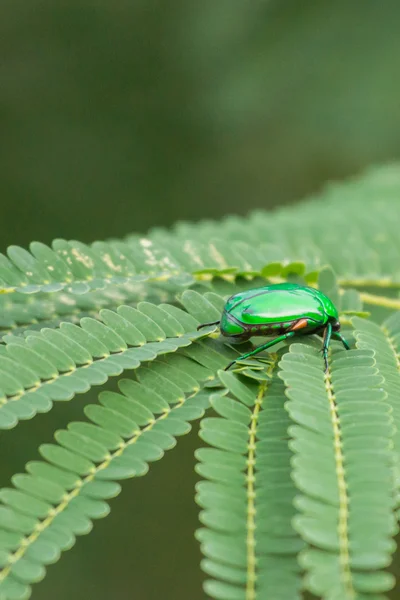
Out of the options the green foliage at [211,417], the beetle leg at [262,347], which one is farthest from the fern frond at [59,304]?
the beetle leg at [262,347]

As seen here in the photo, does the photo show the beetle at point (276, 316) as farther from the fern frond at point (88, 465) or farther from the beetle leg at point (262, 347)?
the fern frond at point (88, 465)

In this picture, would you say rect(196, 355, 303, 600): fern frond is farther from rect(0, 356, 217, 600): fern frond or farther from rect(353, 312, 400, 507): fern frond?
rect(353, 312, 400, 507): fern frond

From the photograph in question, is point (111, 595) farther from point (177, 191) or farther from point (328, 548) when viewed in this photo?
point (328, 548)

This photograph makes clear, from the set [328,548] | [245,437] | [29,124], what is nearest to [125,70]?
[29,124]

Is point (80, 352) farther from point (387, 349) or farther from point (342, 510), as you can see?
point (387, 349)

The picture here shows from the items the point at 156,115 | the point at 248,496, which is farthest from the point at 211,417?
the point at 156,115

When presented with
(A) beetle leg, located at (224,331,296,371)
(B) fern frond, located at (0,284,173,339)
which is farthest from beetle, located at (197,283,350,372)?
(B) fern frond, located at (0,284,173,339)
